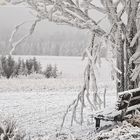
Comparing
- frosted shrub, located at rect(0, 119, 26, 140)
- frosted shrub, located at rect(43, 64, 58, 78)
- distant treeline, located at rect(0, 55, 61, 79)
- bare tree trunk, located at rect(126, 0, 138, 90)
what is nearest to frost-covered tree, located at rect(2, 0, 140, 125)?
bare tree trunk, located at rect(126, 0, 138, 90)

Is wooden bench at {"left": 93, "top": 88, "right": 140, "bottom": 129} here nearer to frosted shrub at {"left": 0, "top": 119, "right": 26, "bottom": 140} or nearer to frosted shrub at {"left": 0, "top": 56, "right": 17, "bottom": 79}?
frosted shrub at {"left": 0, "top": 119, "right": 26, "bottom": 140}

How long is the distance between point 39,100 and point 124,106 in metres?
9.19

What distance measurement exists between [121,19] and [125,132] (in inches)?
163

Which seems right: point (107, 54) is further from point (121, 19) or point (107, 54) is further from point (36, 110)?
point (36, 110)

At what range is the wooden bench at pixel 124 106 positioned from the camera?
377 inches

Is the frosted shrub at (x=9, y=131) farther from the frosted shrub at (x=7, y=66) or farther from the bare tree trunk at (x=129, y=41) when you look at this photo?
the frosted shrub at (x=7, y=66)

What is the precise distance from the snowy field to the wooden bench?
72cm

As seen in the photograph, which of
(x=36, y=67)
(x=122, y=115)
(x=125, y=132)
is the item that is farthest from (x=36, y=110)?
(x=36, y=67)

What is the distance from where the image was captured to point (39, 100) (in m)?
18.5

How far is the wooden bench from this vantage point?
31.4ft

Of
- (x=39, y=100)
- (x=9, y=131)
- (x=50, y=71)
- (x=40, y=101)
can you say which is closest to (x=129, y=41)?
(x=9, y=131)

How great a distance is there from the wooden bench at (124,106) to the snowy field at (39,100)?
28.2 inches

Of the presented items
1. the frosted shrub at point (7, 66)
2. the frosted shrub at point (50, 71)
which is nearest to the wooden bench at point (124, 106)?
the frosted shrub at point (7, 66)

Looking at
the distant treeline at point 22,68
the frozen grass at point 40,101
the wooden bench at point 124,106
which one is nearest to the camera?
the wooden bench at point 124,106
